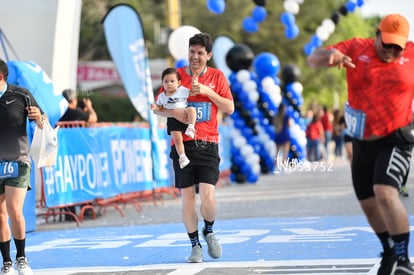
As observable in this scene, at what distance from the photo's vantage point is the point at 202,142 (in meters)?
9.23

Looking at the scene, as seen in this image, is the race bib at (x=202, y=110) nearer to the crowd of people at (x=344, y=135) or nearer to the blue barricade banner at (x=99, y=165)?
the crowd of people at (x=344, y=135)

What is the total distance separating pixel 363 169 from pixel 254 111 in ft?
58.6

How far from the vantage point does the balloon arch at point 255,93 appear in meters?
24.4

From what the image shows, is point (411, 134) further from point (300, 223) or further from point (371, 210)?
point (300, 223)

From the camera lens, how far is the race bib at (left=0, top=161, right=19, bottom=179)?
8727 millimetres

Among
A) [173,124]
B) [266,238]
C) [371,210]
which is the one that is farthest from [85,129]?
[371,210]

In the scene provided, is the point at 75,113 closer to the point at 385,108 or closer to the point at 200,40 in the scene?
the point at 200,40

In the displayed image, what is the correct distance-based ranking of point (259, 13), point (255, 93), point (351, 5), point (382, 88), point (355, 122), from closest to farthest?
point (382, 88) → point (355, 122) → point (255, 93) → point (351, 5) → point (259, 13)

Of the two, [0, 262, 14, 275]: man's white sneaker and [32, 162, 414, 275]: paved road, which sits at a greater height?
[0, 262, 14, 275]: man's white sneaker

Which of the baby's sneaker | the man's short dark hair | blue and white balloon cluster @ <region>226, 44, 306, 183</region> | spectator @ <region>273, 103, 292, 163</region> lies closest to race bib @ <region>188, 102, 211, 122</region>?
the baby's sneaker

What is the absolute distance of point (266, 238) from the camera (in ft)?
36.0

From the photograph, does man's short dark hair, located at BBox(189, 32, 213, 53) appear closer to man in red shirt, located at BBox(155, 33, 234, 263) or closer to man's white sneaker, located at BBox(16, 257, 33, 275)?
man in red shirt, located at BBox(155, 33, 234, 263)

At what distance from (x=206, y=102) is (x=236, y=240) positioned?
7.42ft

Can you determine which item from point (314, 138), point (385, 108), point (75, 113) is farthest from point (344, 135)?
point (314, 138)
